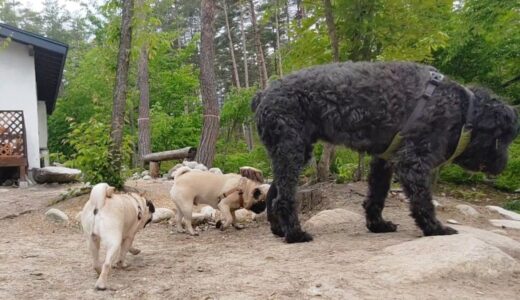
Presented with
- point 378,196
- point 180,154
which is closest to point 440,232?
point 378,196

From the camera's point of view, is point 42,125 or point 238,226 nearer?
point 238,226

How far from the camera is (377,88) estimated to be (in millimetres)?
4457

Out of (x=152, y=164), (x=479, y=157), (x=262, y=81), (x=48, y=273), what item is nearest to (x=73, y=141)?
(x=48, y=273)

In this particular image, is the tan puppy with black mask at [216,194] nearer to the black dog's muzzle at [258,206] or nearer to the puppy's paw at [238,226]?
the black dog's muzzle at [258,206]

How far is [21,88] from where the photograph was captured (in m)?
14.5

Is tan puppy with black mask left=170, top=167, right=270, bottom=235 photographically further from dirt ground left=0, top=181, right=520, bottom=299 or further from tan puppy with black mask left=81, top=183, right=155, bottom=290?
tan puppy with black mask left=81, top=183, right=155, bottom=290

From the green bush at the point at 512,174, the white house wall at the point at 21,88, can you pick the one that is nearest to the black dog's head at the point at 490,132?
the green bush at the point at 512,174

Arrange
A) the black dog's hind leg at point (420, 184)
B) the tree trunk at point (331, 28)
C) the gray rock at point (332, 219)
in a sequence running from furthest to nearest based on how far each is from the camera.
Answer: the tree trunk at point (331, 28) → the gray rock at point (332, 219) → the black dog's hind leg at point (420, 184)

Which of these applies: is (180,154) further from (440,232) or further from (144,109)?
(440,232)

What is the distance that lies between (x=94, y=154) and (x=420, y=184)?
495cm

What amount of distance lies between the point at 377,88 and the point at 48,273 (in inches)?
126

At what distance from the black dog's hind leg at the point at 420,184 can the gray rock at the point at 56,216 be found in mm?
4696

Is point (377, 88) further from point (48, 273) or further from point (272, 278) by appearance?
point (48, 273)

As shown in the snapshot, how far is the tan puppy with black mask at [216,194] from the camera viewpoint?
5797 millimetres
